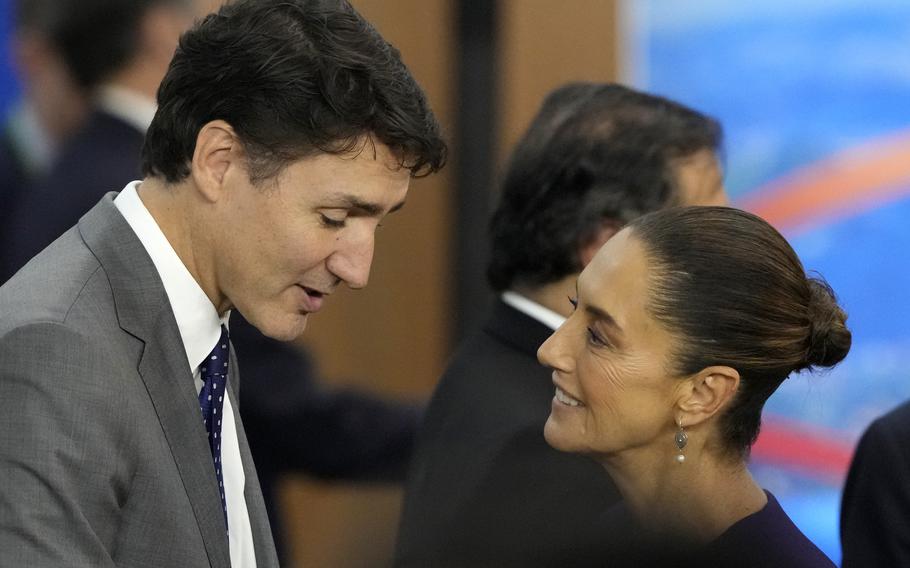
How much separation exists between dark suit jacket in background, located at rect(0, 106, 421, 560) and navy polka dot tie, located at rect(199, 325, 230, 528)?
1538 mm

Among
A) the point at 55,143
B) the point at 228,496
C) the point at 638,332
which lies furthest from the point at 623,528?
the point at 55,143

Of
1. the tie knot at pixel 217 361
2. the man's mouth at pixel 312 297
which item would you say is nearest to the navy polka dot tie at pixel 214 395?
the tie knot at pixel 217 361

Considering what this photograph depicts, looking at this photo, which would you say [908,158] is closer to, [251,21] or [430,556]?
[251,21]

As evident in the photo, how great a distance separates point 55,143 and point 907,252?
2.85 metres

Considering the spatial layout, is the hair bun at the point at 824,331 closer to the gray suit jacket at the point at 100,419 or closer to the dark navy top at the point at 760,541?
the dark navy top at the point at 760,541

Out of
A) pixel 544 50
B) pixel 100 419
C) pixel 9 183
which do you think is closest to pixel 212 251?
pixel 100 419

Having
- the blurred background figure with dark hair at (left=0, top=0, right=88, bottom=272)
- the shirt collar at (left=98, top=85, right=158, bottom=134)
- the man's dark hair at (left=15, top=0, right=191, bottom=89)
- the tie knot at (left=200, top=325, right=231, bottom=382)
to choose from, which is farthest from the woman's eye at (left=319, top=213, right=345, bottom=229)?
the blurred background figure with dark hair at (left=0, top=0, right=88, bottom=272)

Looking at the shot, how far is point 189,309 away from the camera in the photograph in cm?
212

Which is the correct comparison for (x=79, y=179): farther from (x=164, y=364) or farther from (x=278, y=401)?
(x=164, y=364)

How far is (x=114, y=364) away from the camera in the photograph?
75.0 inches

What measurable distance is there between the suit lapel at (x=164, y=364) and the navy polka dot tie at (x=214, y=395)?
0.07m

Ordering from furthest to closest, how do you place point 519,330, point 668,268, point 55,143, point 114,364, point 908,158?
point 55,143 < point 908,158 < point 519,330 < point 668,268 < point 114,364

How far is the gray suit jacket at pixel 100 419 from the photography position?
1772 mm

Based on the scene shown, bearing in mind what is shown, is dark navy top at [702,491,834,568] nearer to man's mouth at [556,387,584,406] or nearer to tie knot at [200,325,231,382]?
man's mouth at [556,387,584,406]
